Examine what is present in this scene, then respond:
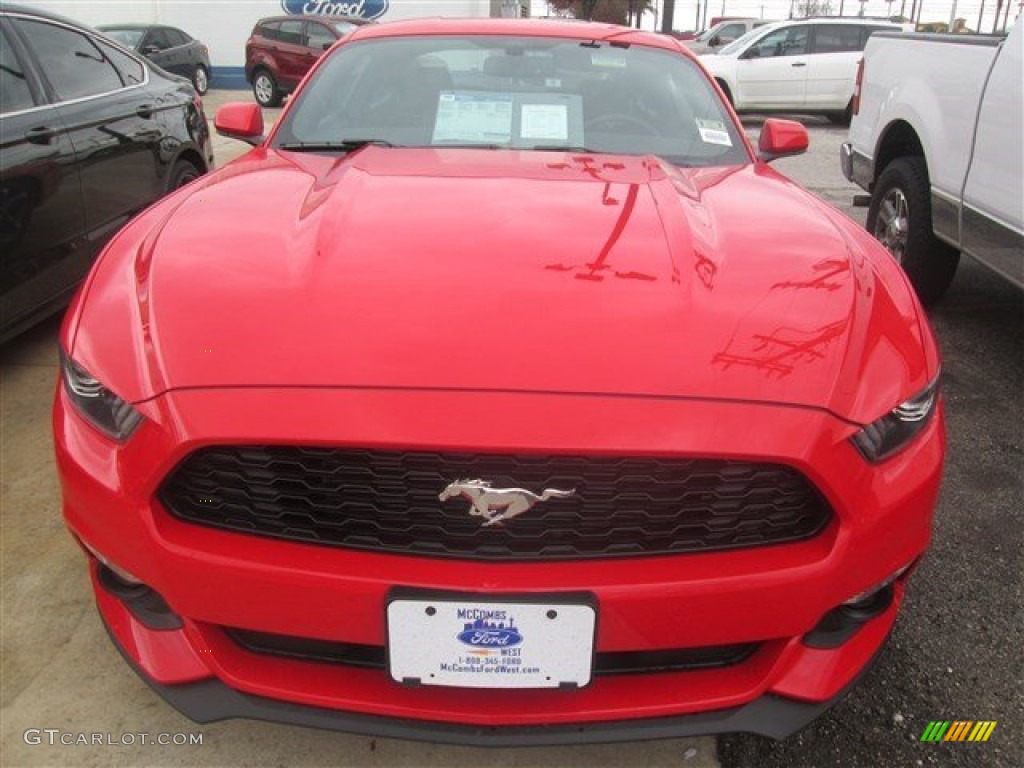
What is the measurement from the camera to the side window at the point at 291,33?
16.2m

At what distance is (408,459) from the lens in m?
1.47

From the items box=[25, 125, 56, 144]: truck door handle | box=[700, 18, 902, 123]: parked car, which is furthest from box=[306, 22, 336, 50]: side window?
box=[25, 125, 56, 144]: truck door handle

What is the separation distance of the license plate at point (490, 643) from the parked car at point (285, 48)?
52.5ft

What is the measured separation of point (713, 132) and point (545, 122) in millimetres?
567

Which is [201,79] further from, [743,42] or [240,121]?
[240,121]

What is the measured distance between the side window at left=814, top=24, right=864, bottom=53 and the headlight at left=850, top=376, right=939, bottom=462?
14396 millimetres

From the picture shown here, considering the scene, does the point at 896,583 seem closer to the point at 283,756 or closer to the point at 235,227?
the point at 283,756

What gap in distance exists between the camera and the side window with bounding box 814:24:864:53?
1423cm

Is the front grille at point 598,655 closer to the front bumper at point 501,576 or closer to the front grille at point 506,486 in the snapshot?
the front bumper at point 501,576

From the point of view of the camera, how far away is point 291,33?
16.3 m

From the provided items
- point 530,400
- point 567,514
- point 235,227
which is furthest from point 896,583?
point 235,227

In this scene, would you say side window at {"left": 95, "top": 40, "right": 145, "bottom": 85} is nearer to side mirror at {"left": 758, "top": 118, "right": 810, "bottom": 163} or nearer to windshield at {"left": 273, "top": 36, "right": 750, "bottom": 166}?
windshield at {"left": 273, "top": 36, "right": 750, "bottom": 166}

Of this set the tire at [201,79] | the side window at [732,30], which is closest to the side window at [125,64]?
the tire at [201,79]

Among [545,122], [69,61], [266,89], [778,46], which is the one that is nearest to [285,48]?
[266,89]
